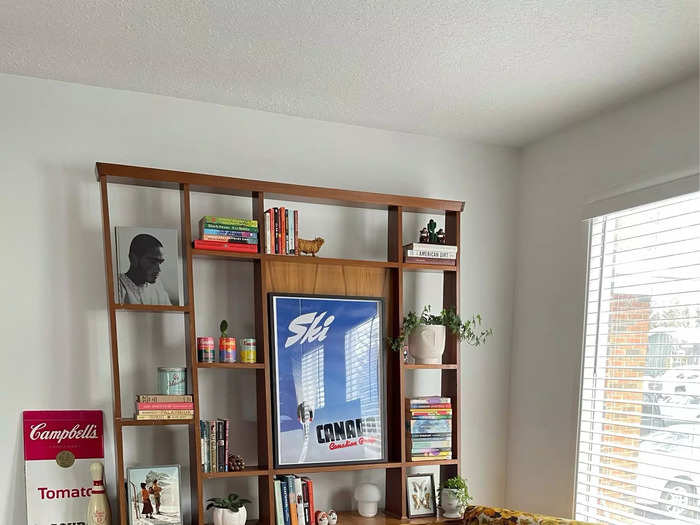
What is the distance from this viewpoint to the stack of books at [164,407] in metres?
2.77

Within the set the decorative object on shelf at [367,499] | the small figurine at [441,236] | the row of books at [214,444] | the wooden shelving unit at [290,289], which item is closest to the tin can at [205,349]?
the wooden shelving unit at [290,289]

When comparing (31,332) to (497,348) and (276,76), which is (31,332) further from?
(497,348)

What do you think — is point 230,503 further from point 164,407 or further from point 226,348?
point 226,348

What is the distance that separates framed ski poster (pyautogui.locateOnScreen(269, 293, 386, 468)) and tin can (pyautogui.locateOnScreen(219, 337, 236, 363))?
18 cm

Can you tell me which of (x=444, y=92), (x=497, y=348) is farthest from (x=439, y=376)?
(x=444, y=92)

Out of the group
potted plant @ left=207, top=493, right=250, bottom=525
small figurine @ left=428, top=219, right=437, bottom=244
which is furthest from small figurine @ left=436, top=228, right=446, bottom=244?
potted plant @ left=207, top=493, right=250, bottom=525

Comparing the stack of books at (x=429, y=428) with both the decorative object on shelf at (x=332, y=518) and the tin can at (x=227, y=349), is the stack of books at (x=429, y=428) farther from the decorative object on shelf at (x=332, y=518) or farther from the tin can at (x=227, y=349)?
the tin can at (x=227, y=349)

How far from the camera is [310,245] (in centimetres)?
315

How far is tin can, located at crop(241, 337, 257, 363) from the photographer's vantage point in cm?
300

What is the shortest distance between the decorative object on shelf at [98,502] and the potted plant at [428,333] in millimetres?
1368

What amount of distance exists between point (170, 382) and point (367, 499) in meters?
1.08

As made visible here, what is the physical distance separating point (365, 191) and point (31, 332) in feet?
5.47

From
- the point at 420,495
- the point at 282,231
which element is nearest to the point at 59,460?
the point at 282,231

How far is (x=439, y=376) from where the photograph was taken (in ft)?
11.8
